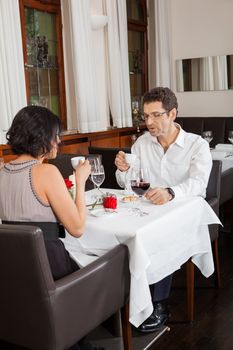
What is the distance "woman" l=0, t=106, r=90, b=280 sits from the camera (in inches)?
62.9

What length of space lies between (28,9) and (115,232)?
10.6 feet

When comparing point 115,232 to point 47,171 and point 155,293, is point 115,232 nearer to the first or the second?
point 47,171

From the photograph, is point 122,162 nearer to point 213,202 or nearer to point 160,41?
point 213,202

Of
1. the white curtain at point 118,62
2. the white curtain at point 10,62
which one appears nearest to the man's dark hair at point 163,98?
the white curtain at point 10,62

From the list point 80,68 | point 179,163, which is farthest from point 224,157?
point 80,68

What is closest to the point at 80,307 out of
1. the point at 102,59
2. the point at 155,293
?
the point at 155,293

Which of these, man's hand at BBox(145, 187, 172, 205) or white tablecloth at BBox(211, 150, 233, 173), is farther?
white tablecloth at BBox(211, 150, 233, 173)

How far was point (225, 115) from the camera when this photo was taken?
18.8 ft

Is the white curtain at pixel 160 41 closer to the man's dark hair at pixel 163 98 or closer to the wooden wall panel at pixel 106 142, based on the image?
the wooden wall panel at pixel 106 142

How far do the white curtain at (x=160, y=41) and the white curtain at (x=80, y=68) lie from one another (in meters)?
1.33

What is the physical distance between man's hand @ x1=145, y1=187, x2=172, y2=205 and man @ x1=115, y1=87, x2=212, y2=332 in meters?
0.09

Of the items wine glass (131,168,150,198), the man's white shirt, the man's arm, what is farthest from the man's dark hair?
wine glass (131,168,150,198)

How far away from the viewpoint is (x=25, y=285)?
55.3 inches

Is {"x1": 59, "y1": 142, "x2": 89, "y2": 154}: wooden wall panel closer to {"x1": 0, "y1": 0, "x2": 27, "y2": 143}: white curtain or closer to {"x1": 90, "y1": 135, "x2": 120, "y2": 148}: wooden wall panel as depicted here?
{"x1": 90, "y1": 135, "x2": 120, "y2": 148}: wooden wall panel
